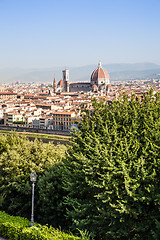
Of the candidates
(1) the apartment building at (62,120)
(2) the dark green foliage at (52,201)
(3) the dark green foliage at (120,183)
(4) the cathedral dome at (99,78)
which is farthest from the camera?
(4) the cathedral dome at (99,78)

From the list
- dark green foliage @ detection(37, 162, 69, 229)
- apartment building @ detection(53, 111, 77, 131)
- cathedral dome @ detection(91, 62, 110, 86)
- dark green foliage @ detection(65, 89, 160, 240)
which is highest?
cathedral dome @ detection(91, 62, 110, 86)

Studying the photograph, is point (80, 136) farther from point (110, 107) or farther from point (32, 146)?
point (32, 146)

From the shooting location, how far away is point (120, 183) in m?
8.59

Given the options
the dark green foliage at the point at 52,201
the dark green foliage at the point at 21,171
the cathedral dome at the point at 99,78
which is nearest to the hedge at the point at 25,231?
the dark green foliage at the point at 52,201

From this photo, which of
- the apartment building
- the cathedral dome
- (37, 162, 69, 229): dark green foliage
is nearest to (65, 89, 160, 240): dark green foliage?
(37, 162, 69, 229): dark green foliage

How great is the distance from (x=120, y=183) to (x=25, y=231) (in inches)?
125

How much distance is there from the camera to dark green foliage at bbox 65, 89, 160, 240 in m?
8.23

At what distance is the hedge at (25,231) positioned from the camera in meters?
8.23

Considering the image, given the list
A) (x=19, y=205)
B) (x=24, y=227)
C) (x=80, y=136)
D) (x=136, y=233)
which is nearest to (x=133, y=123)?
(x=80, y=136)

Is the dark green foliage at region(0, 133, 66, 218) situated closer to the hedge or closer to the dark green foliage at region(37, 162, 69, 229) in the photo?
the dark green foliage at region(37, 162, 69, 229)

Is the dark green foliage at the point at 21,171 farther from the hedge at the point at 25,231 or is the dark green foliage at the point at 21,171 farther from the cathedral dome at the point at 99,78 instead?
the cathedral dome at the point at 99,78

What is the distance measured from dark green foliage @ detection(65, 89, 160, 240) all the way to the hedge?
0.79 metres

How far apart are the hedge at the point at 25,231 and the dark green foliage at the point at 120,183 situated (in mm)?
789

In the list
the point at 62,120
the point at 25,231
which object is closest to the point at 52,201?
the point at 25,231
